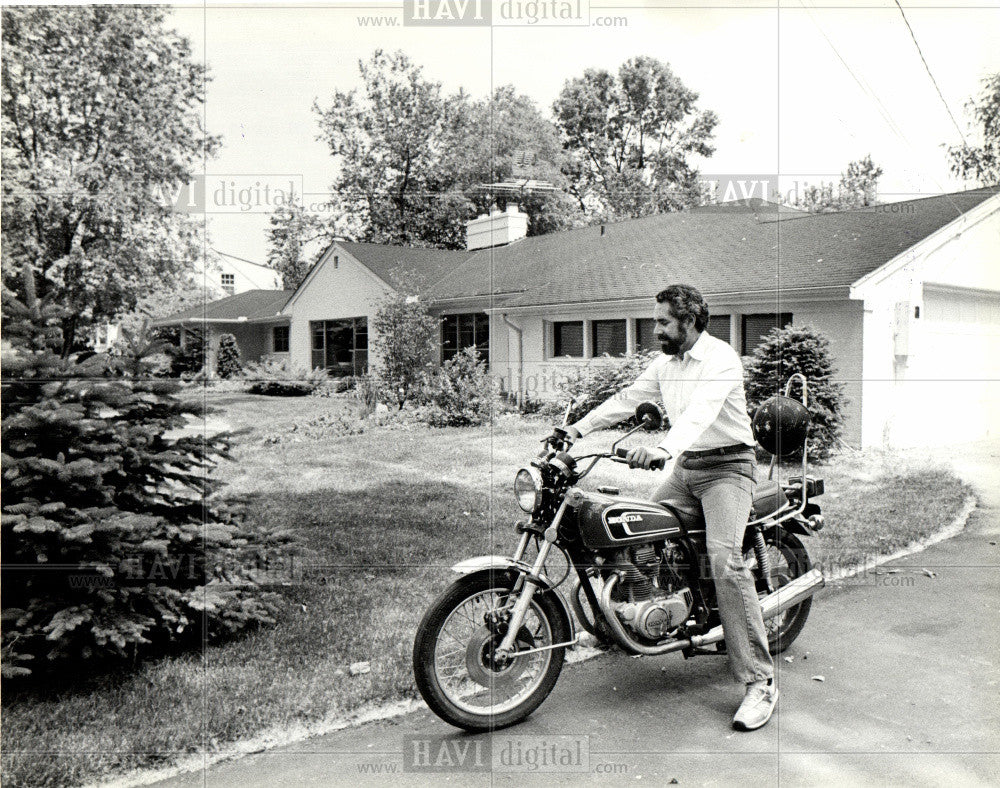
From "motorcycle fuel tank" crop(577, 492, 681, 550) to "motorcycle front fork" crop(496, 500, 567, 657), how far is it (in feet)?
0.41

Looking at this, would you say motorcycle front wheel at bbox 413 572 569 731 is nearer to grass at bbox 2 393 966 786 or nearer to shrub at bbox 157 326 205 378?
grass at bbox 2 393 966 786

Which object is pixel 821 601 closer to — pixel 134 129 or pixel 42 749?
pixel 42 749

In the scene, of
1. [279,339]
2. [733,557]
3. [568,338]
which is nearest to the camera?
[733,557]

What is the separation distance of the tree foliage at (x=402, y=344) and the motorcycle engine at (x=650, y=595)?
15.3 ft

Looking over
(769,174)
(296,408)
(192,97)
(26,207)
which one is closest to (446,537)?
(296,408)

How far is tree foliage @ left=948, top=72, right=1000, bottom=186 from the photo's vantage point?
6719 millimetres

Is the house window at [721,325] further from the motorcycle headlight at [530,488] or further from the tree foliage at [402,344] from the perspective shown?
the motorcycle headlight at [530,488]

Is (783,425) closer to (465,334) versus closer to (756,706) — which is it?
(756,706)

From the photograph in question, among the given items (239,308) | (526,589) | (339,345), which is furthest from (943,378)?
(526,589)

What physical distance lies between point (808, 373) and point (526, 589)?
778cm

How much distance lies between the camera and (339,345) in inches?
297

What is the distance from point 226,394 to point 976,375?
32.1 feet

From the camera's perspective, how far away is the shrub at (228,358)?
6530mm

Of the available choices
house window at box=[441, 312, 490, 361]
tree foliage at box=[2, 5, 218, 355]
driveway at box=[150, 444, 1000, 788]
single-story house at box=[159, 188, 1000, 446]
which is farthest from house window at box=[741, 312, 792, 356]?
tree foliage at box=[2, 5, 218, 355]
